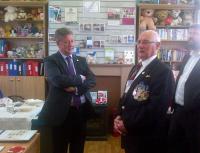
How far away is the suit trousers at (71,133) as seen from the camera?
9.32 feet

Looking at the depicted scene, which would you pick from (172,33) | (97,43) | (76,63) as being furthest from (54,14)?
(76,63)

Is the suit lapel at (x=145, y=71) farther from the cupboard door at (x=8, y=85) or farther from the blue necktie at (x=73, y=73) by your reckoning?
the cupboard door at (x=8, y=85)

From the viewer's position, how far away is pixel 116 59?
5.52 m

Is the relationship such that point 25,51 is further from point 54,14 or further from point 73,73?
point 73,73

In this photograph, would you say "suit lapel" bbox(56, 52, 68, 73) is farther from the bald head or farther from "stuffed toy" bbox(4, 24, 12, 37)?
"stuffed toy" bbox(4, 24, 12, 37)

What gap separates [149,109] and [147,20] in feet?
11.3

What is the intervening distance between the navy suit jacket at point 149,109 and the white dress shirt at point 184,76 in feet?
1.04

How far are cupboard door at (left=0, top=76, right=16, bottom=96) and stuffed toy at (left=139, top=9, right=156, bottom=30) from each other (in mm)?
2386


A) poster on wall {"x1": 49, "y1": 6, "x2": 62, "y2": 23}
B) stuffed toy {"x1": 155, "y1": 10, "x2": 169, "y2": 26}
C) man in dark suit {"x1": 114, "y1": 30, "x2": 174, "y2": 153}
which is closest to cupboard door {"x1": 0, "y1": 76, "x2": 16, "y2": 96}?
poster on wall {"x1": 49, "y1": 6, "x2": 62, "y2": 23}

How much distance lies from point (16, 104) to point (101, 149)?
5.27 feet

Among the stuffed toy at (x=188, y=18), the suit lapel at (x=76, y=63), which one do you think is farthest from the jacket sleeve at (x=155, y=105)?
the stuffed toy at (x=188, y=18)

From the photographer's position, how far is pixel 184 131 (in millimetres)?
2738

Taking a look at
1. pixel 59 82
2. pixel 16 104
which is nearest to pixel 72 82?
pixel 59 82

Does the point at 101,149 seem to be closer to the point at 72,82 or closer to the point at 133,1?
the point at 72,82
